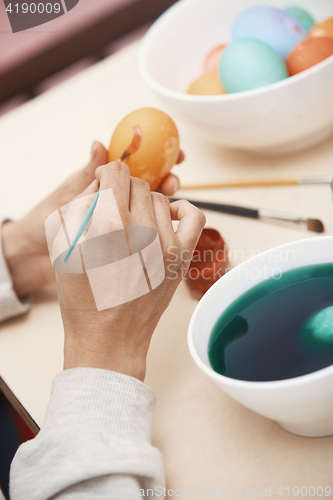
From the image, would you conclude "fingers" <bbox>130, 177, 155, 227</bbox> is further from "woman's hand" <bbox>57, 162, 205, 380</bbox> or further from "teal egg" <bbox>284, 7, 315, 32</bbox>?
"teal egg" <bbox>284, 7, 315, 32</bbox>

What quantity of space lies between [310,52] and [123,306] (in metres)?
0.45

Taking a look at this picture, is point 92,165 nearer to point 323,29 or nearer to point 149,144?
point 149,144

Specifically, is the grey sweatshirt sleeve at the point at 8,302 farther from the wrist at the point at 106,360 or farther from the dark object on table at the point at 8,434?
the wrist at the point at 106,360

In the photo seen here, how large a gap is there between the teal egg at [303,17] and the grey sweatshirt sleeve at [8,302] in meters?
0.63

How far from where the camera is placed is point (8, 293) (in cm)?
63

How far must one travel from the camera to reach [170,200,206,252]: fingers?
0.48 meters

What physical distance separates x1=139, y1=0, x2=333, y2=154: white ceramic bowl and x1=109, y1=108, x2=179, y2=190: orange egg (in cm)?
4

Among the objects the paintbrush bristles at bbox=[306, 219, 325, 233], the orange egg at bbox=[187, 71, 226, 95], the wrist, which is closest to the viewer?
the wrist

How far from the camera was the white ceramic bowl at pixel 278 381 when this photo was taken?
313mm

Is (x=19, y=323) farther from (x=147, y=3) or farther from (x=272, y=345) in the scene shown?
(x=147, y=3)

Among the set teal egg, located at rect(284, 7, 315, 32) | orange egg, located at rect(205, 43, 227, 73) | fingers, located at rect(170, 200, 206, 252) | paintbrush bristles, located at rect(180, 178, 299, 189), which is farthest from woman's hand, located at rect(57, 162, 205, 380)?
teal egg, located at rect(284, 7, 315, 32)

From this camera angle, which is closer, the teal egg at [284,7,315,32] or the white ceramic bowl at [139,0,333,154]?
the white ceramic bowl at [139,0,333,154]

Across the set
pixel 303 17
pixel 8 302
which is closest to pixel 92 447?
pixel 8 302

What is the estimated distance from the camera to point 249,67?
2.08 feet
